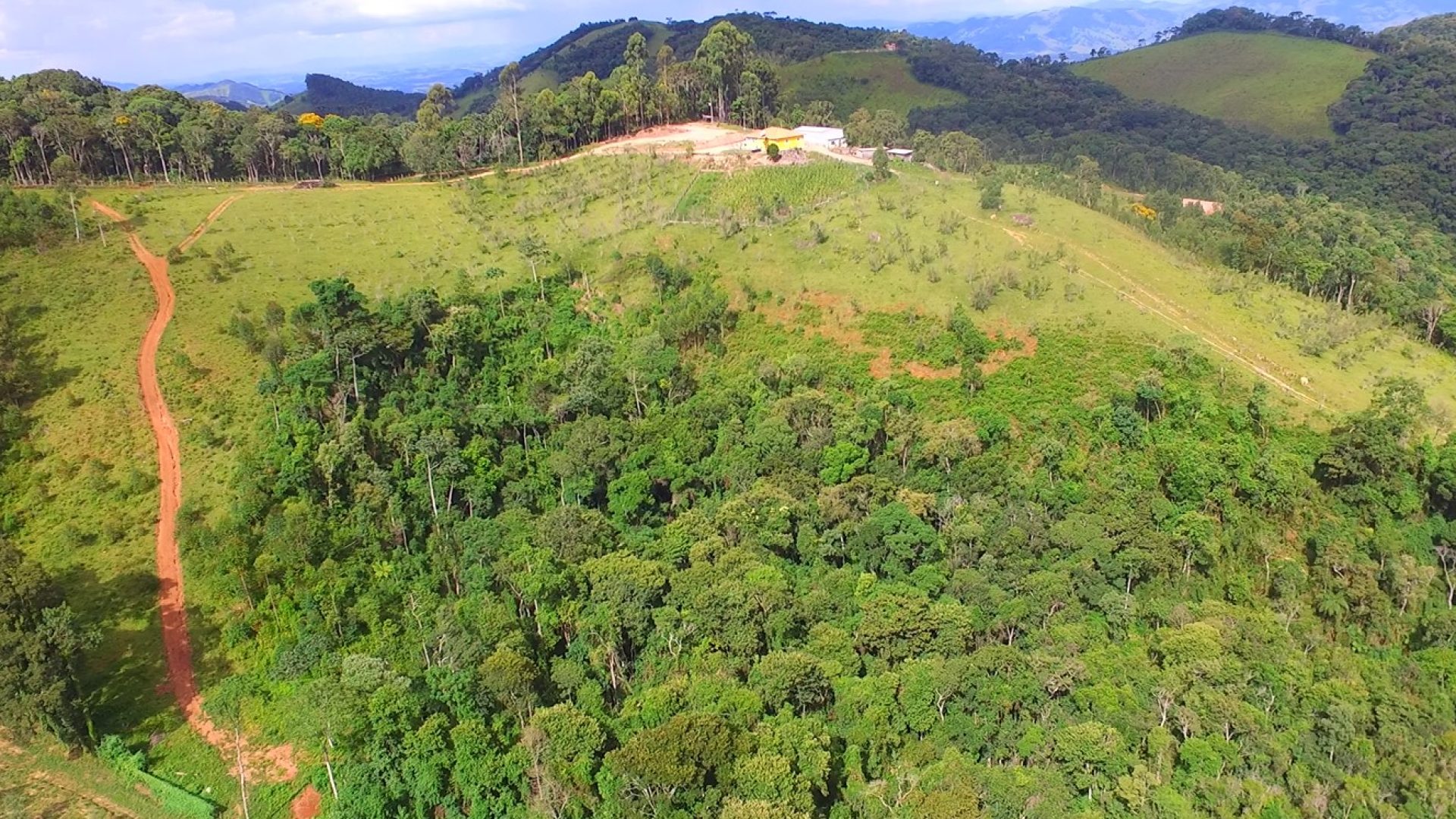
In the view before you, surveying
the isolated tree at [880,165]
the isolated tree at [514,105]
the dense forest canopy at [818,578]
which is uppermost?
the isolated tree at [514,105]

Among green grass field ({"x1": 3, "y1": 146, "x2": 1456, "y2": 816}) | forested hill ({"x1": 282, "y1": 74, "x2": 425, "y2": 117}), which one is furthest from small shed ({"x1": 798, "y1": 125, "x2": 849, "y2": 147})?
forested hill ({"x1": 282, "y1": 74, "x2": 425, "y2": 117})

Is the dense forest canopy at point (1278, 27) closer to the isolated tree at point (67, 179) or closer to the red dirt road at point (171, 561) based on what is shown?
the red dirt road at point (171, 561)

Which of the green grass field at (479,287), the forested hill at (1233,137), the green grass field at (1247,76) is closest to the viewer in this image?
the green grass field at (479,287)

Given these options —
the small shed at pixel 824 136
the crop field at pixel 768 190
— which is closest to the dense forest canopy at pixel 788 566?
the crop field at pixel 768 190

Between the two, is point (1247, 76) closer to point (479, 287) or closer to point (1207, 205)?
point (1207, 205)

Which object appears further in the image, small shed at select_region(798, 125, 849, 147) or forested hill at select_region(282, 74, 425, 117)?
forested hill at select_region(282, 74, 425, 117)

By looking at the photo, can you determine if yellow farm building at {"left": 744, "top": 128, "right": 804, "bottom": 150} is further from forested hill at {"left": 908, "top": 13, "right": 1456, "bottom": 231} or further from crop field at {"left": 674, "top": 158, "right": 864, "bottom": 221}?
forested hill at {"left": 908, "top": 13, "right": 1456, "bottom": 231}

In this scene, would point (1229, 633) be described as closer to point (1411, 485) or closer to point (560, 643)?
point (1411, 485)
